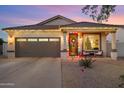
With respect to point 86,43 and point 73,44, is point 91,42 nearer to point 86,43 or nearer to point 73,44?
point 86,43

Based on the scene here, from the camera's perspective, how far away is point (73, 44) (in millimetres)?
31234

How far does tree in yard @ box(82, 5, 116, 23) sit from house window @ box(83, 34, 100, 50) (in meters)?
13.8

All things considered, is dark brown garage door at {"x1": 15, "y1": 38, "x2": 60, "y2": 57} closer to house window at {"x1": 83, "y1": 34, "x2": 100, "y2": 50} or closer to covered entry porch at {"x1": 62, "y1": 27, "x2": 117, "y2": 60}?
covered entry porch at {"x1": 62, "y1": 27, "x2": 117, "y2": 60}

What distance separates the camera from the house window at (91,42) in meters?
31.2

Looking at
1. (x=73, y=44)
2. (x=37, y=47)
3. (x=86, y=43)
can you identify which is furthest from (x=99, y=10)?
(x=37, y=47)

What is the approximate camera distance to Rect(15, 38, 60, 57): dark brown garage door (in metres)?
30.9

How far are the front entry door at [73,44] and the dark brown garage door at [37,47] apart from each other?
51.1 inches

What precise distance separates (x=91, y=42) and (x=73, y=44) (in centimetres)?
188

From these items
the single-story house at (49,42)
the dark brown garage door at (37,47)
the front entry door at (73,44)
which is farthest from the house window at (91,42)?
the dark brown garage door at (37,47)

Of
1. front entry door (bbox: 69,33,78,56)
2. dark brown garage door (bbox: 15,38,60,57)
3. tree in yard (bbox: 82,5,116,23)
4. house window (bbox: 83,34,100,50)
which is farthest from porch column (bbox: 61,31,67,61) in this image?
tree in yard (bbox: 82,5,116,23)

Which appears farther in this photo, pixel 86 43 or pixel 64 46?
pixel 86 43
